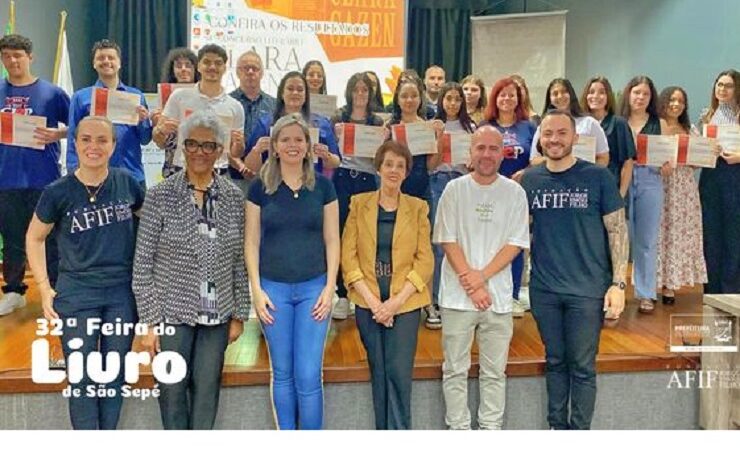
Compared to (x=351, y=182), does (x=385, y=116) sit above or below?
above

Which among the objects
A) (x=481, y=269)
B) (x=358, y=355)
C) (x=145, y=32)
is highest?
(x=145, y=32)

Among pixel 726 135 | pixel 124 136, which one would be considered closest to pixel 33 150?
pixel 124 136

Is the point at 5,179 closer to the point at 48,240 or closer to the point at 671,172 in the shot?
the point at 48,240

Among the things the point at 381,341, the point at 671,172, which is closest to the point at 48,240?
the point at 381,341

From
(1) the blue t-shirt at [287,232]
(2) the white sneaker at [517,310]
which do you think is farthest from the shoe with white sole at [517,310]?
(1) the blue t-shirt at [287,232]

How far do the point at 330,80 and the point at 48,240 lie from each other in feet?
3.15

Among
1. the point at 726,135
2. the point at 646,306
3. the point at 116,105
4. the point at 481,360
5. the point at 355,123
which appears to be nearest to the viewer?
the point at 481,360

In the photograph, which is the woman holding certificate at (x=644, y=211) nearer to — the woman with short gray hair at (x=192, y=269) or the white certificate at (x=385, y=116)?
the white certificate at (x=385, y=116)

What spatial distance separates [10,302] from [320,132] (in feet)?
2.89

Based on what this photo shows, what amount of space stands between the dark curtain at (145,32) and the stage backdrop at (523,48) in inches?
34.5

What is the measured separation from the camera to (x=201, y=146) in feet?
4.47

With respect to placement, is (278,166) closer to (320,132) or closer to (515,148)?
(320,132)

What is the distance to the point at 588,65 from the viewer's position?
74.4 inches

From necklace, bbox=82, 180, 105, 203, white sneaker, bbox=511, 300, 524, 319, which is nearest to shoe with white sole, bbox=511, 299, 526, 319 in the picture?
white sneaker, bbox=511, 300, 524, 319
